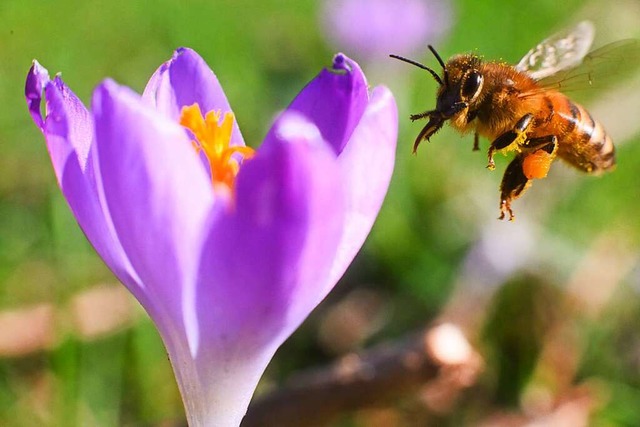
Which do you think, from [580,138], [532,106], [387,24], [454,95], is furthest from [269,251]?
[387,24]

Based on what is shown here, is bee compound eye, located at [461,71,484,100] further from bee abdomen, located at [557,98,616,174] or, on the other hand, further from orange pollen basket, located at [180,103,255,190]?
orange pollen basket, located at [180,103,255,190]

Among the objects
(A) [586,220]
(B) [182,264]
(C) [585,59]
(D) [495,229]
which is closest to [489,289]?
(D) [495,229]

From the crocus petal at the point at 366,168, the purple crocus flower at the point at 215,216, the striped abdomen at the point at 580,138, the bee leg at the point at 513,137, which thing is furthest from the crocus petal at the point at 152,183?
the striped abdomen at the point at 580,138

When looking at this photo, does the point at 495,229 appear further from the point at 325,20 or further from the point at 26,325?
the point at 325,20

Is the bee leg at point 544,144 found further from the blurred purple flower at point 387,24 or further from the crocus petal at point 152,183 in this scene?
the blurred purple flower at point 387,24

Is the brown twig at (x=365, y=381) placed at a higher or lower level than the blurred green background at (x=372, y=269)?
lower

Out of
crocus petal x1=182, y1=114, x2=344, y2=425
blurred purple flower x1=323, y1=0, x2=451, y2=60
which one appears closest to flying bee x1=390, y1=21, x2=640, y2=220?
crocus petal x1=182, y1=114, x2=344, y2=425

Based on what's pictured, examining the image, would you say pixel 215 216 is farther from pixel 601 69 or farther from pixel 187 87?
pixel 601 69
